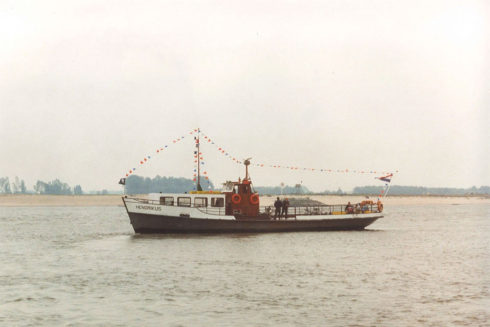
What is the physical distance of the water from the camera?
57.2ft

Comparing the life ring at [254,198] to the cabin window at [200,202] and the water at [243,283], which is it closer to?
the cabin window at [200,202]

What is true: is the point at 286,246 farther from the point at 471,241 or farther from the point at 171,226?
the point at 471,241

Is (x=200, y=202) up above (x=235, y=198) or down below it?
below

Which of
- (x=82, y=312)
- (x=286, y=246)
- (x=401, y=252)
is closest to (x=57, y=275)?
(x=82, y=312)

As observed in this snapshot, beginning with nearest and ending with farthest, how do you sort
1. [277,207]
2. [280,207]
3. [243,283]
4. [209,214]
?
[243,283]
[209,214]
[277,207]
[280,207]

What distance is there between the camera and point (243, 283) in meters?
22.9

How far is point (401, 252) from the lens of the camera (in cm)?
3394

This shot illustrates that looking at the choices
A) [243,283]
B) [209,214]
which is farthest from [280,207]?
[243,283]

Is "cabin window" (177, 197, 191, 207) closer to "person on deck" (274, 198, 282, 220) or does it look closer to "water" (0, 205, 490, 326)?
"water" (0, 205, 490, 326)

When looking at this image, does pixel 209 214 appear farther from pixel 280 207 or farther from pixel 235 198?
pixel 280 207

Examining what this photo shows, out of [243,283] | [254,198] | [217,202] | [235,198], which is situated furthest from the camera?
[254,198]

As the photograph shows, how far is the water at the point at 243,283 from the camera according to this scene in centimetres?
1742

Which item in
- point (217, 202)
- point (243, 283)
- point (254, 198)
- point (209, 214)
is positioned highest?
point (254, 198)

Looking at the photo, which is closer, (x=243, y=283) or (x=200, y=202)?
(x=243, y=283)
